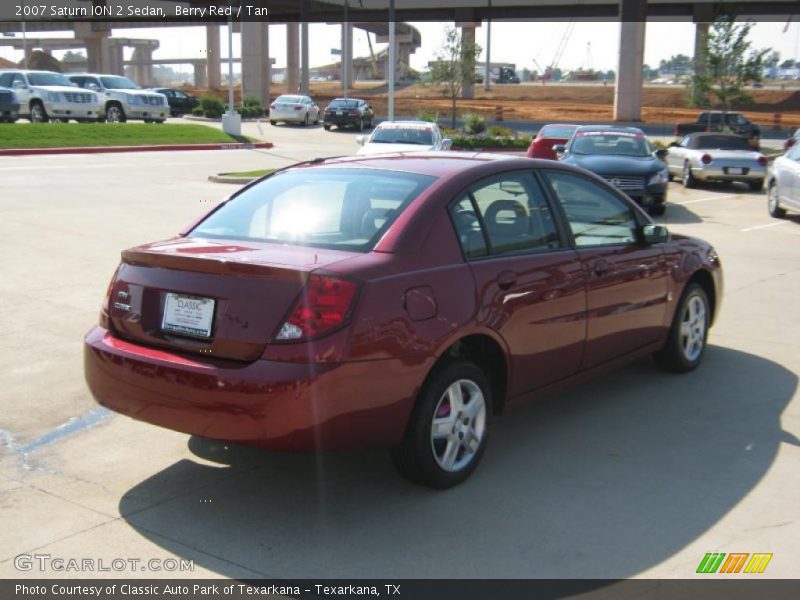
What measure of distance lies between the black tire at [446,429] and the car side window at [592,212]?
141cm

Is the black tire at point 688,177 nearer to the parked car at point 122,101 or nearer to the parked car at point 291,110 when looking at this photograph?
the parked car at point 122,101

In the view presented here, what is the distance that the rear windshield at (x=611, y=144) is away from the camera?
1822 cm

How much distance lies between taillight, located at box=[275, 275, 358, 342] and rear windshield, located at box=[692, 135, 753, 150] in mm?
20520

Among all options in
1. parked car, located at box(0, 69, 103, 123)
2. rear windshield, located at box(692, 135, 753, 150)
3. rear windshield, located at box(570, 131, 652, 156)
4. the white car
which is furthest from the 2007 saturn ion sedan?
parked car, located at box(0, 69, 103, 123)

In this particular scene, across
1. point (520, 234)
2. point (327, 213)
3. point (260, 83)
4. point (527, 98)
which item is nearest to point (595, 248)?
point (520, 234)

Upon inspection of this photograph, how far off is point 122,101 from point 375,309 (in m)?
35.3

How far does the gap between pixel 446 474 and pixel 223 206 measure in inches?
81.6

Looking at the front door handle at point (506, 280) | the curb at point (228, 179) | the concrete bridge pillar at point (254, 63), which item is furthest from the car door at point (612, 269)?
the concrete bridge pillar at point (254, 63)

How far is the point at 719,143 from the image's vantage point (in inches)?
922

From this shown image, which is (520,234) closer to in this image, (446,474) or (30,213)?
(446,474)

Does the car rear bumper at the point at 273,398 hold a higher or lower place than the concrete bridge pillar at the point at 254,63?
lower

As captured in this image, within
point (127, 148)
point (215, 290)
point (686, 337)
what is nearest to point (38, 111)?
point (127, 148)

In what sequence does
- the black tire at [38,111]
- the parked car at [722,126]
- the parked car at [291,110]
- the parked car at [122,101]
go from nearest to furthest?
1. the black tire at [38,111]
2. the parked car at [122,101]
3. the parked car at [722,126]
4. the parked car at [291,110]

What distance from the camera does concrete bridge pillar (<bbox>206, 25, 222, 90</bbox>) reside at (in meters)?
87.2
